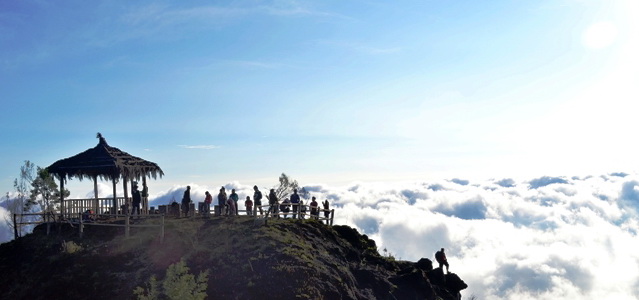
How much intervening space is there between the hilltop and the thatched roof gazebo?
3.76m

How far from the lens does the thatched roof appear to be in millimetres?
28859

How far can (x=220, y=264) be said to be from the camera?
21609 millimetres

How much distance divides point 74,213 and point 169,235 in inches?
303

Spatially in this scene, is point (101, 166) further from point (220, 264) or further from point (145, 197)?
point (220, 264)

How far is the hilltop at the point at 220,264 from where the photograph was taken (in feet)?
67.1

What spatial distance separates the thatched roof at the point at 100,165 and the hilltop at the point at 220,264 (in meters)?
3.82

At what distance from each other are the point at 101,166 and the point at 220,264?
1167 centimetres

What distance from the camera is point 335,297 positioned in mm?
21062

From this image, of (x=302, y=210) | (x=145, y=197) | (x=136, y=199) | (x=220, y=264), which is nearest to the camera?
(x=220, y=264)

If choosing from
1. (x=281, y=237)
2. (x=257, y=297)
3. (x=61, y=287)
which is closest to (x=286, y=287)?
(x=257, y=297)

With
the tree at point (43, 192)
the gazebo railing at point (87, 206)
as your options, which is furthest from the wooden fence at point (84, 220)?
the tree at point (43, 192)

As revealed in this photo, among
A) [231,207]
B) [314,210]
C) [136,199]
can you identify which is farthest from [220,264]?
[314,210]

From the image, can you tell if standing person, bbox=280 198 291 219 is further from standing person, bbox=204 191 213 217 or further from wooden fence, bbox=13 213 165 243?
wooden fence, bbox=13 213 165 243

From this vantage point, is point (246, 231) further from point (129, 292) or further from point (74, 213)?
point (74, 213)
